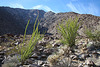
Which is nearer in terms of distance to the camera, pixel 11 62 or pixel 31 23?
pixel 11 62

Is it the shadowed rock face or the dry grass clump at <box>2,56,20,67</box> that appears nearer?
the dry grass clump at <box>2,56,20,67</box>

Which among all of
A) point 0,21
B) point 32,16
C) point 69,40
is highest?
point 32,16

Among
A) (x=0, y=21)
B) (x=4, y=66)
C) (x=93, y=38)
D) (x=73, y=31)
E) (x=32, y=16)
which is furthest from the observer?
(x=32, y=16)

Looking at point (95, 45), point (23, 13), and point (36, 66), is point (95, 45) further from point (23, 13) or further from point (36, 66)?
point (23, 13)

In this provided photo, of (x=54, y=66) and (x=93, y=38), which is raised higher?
(x=93, y=38)

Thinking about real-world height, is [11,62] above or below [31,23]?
below

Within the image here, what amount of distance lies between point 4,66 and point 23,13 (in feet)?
72.5

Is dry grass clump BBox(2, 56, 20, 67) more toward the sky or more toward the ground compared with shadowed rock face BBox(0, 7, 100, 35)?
more toward the ground

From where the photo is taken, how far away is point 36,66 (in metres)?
1.55

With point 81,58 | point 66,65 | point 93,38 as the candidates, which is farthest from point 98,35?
point 66,65

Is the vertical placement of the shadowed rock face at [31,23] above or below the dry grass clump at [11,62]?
above

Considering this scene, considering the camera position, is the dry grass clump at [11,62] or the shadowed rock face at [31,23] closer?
the dry grass clump at [11,62]

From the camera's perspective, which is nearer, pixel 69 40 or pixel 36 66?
pixel 36 66

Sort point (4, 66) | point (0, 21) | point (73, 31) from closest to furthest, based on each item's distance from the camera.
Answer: point (4, 66) → point (73, 31) → point (0, 21)
